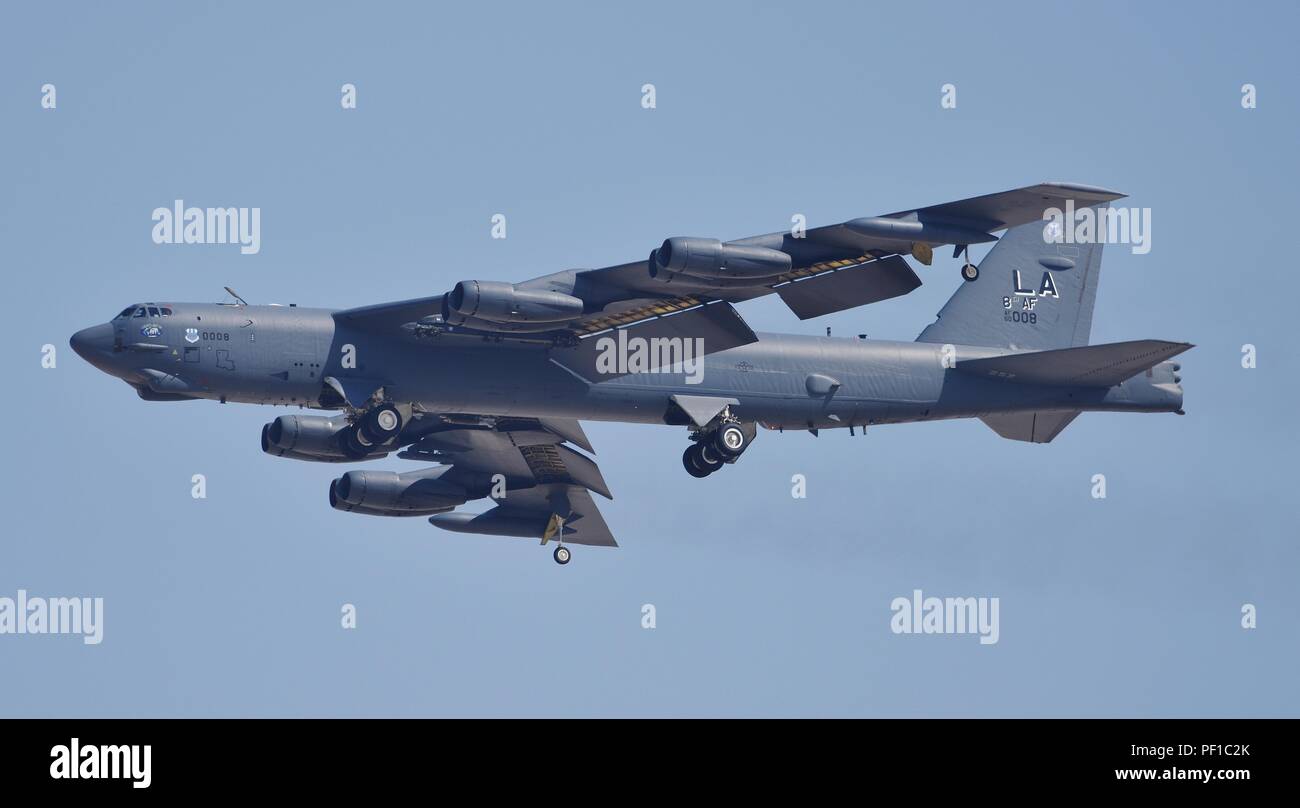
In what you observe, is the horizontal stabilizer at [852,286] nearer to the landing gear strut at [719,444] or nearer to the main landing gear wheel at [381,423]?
the landing gear strut at [719,444]

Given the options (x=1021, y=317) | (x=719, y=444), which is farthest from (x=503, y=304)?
(x=1021, y=317)

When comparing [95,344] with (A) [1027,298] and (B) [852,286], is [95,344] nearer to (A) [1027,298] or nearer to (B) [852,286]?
(B) [852,286]

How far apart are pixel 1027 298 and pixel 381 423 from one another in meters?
15.7

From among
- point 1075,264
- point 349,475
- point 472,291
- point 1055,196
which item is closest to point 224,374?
point 472,291

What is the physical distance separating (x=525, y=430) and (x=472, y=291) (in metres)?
7.91

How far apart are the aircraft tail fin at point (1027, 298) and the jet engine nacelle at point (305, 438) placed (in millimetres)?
12740

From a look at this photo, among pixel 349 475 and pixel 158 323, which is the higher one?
pixel 158 323

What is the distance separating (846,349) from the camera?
41.2 m

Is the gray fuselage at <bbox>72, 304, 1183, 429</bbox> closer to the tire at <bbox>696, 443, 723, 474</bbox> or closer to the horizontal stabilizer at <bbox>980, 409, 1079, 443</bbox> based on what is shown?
the horizontal stabilizer at <bbox>980, 409, 1079, 443</bbox>

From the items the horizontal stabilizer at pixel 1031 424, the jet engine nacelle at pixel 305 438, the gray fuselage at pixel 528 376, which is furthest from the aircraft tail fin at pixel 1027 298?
the jet engine nacelle at pixel 305 438

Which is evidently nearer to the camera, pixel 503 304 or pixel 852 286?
pixel 503 304

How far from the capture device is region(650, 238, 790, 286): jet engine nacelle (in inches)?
1383

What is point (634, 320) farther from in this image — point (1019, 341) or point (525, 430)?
point (1019, 341)

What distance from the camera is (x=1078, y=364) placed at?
135ft
